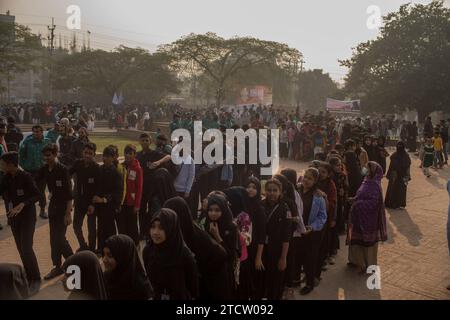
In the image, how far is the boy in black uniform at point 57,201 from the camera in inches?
197

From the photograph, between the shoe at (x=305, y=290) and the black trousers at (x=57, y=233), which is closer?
the shoe at (x=305, y=290)

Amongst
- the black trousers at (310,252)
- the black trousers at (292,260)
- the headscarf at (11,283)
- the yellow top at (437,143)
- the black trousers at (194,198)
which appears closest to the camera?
the headscarf at (11,283)

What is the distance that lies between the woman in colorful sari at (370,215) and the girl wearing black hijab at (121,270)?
349 centimetres

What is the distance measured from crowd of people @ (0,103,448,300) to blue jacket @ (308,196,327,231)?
0.5 inches

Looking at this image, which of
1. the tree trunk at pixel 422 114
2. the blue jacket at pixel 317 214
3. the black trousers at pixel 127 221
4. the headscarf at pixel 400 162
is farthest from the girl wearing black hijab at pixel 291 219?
the tree trunk at pixel 422 114

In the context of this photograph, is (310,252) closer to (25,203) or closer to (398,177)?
(25,203)

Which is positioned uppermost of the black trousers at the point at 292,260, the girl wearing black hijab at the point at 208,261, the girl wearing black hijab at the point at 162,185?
the girl wearing black hijab at the point at 162,185

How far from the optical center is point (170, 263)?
2.83 meters

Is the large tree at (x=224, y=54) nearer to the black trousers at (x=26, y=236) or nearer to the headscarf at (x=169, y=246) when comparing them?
the black trousers at (x=26, y=236)

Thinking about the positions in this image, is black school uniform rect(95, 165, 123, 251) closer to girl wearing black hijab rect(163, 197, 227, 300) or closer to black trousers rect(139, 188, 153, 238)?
black trousers rect(139, 188, 153, 238)

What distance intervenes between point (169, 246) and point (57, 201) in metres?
2.74

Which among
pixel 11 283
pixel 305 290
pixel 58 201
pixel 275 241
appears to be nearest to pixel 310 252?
pixel 305 290

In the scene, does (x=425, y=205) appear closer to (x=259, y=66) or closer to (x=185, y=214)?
(x=185, y=214)
